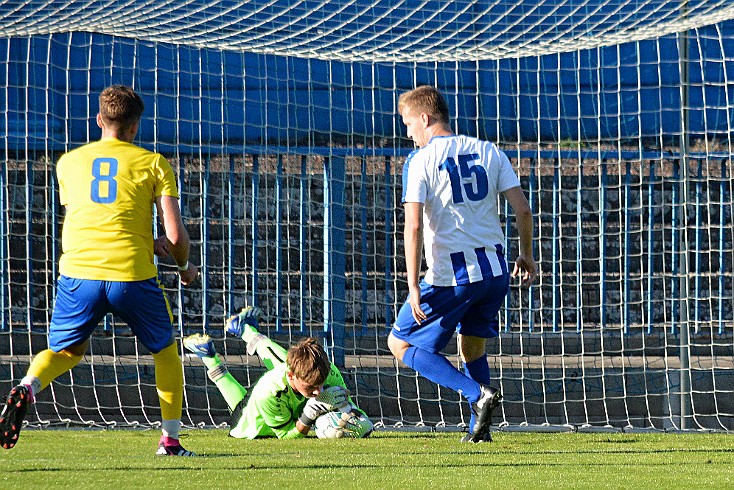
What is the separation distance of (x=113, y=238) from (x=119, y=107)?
1.64ft

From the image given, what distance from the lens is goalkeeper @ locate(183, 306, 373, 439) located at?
5.20 meters

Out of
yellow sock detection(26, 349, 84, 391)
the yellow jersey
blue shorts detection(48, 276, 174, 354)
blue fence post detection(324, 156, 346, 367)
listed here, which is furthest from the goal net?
the yellow jersey

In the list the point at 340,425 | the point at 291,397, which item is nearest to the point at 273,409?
the point at 291,397

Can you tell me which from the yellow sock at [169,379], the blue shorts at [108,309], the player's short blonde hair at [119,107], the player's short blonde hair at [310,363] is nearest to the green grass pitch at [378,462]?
the yellow sock at [169,379]

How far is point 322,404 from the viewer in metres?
5.41

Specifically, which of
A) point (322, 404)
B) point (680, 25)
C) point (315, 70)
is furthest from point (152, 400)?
point (315, 70)

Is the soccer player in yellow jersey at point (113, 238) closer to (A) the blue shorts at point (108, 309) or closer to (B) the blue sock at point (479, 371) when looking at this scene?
(A) the blue shorts at point (108, 309)

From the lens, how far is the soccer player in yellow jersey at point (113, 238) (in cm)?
430

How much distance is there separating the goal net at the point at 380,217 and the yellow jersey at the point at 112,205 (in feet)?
6.86

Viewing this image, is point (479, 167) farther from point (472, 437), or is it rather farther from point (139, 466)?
point (139, 466)

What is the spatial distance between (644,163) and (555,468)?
4.69 meters

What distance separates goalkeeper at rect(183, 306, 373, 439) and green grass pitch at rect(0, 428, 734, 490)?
0.41 ft

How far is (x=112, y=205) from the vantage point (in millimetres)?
4332

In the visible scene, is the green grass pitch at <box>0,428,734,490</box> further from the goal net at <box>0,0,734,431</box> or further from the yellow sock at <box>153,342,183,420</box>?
the goal net at <box>0,0,734,431</box>
